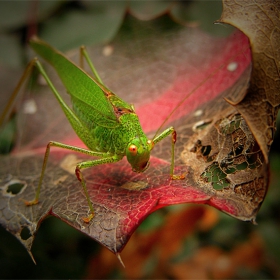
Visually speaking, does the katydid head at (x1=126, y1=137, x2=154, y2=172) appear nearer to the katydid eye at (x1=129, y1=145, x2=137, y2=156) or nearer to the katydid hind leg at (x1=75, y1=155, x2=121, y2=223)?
the katydid eye at (x1=129, y1=145, x2=137, y2=156)

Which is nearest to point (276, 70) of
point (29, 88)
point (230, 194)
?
point (230, 194)

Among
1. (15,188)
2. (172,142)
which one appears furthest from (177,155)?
(15,188)

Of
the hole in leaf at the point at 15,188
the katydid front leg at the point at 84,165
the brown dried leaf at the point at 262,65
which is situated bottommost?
the hole in leaf at the point at 15,188

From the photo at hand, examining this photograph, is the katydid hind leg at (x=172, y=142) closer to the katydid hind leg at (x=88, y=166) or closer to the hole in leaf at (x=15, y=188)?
the katydid hind leg at (x=88, y=166)

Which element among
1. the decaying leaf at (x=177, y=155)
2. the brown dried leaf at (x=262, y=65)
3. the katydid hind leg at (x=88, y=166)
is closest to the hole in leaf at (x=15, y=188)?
the decaying leaf at (x=177, y=155)

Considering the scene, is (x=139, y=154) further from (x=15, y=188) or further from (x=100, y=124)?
(x=15, y=188)

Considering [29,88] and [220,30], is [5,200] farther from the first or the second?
[220,30]

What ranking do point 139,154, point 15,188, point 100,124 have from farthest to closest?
1. point 100,124
2. point 15,188
3. point 139,154

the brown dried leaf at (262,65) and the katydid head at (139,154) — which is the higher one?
the brown dried leaf at (262,65)
